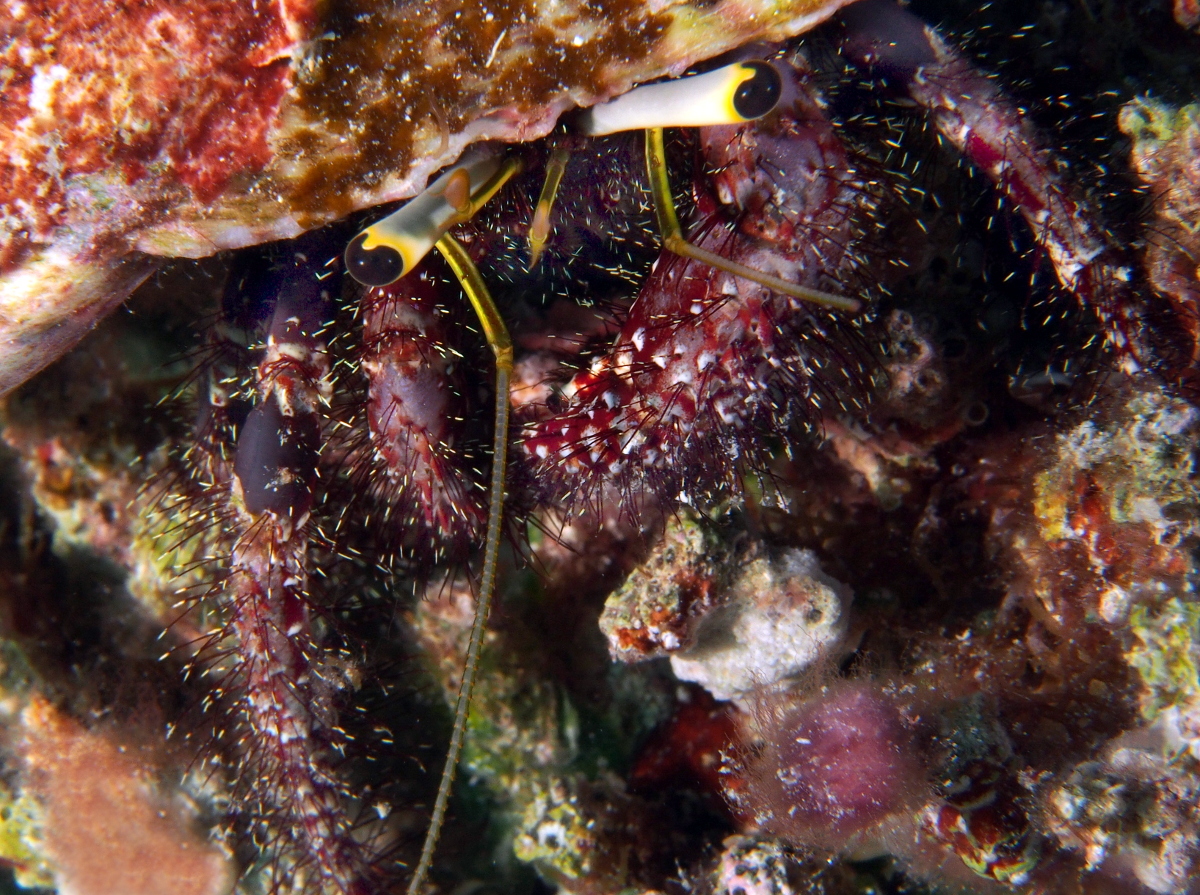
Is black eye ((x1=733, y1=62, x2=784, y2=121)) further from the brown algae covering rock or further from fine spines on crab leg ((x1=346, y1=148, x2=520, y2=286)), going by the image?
fine spines on crab leg ((x1=346, y1=148, x2=520, y2=286))

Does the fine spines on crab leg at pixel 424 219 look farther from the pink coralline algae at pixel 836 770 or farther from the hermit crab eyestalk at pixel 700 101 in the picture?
the pink coralline algae at pixel 836 770

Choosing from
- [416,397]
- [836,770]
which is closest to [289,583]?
[416,397]

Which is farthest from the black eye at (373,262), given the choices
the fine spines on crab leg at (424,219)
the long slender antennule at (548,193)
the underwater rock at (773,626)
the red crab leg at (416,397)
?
the underwater rock at (773,626)

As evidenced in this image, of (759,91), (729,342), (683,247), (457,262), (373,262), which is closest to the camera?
(759,91)

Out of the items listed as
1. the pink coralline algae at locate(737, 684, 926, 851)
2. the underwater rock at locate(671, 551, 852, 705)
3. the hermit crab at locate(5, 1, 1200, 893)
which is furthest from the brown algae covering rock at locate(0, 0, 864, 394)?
the pink coralline algae at locate(737, 684, 926, 851)

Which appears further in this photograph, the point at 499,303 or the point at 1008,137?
the point at 499,303

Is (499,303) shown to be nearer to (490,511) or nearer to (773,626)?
(490,511)
